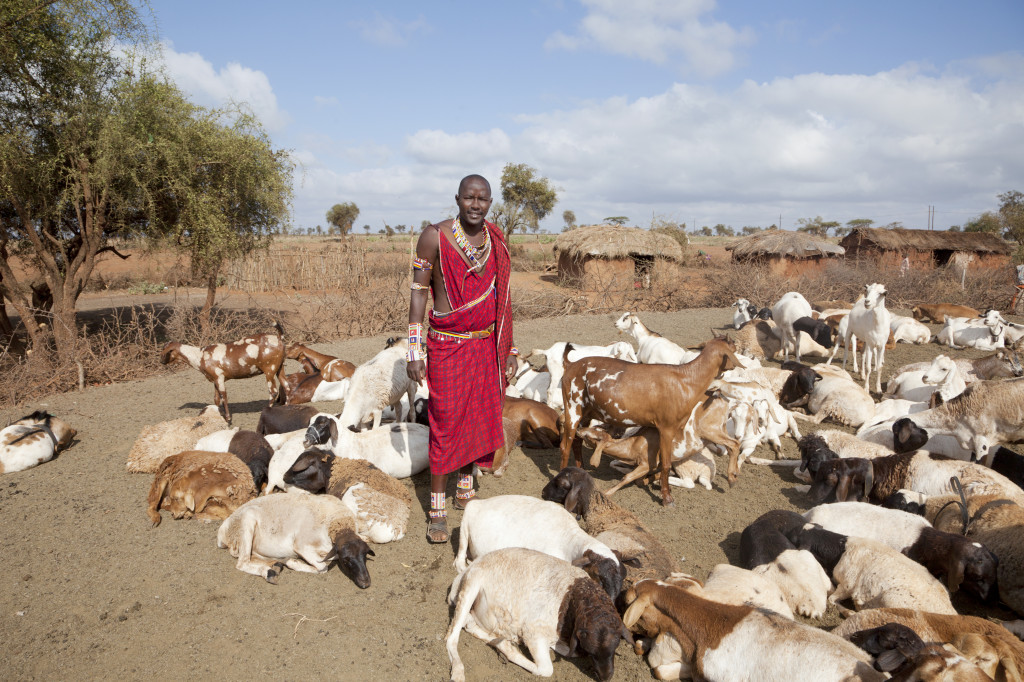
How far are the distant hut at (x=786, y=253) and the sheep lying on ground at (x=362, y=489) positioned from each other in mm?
21175

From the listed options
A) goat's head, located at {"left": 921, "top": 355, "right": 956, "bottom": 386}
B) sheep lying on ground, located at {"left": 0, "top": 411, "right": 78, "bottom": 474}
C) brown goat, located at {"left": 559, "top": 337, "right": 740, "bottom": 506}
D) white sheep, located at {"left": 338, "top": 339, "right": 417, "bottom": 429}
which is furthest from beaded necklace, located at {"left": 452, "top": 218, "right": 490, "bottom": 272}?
goat's head, located at {"left": 921, "top": 355, "right": 956, "bottom": 386}

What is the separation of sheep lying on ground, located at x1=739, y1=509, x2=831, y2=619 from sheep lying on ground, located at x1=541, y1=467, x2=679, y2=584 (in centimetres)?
56

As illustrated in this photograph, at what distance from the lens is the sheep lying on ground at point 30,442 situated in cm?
587

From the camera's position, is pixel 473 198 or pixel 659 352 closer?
pixel 473 198

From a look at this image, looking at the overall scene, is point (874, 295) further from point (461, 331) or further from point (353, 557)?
point (353, 557)

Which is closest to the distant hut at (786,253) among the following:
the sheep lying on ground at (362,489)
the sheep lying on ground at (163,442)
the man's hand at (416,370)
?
the sheep lying on ground at (362,489)


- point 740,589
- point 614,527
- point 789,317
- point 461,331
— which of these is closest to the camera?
point 740,589

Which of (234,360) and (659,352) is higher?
(234,360)

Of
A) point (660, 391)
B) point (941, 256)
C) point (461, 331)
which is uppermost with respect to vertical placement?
point (941, 256)

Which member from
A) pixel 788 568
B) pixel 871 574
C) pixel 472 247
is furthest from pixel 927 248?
pixel 472 247

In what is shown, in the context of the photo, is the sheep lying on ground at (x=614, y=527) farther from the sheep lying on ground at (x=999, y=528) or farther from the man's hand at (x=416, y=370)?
the sheep lying on ground at (x=999, y=528)

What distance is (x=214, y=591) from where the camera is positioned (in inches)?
152

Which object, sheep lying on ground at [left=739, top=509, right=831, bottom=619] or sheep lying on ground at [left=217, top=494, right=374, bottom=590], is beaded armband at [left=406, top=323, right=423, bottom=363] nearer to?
sheep lying on ground at [left=217, top=494, right=374, bottom=590]

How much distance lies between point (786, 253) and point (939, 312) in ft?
30.4
